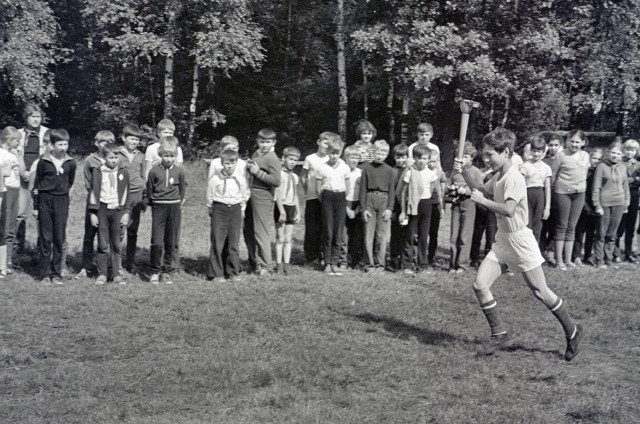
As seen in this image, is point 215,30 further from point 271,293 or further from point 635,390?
point 635,390

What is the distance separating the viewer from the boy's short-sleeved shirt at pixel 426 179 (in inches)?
427

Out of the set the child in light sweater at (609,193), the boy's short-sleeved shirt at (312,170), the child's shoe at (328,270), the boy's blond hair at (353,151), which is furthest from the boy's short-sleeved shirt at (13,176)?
the child in light sweater at (609,193)

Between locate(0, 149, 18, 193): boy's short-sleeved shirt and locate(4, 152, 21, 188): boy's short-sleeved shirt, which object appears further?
locate(4, 152, 21, 188): boy's short-sleeved shirt

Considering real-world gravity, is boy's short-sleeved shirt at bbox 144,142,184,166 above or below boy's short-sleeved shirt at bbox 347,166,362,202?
above

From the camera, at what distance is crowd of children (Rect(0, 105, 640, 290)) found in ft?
31.9

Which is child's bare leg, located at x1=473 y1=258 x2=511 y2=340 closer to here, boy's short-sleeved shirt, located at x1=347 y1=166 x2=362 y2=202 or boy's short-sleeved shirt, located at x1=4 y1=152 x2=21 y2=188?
boy's short-sleeved shirt, located at x1=347 y1=166 x2=362 y2=202

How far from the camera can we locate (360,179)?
434 inches

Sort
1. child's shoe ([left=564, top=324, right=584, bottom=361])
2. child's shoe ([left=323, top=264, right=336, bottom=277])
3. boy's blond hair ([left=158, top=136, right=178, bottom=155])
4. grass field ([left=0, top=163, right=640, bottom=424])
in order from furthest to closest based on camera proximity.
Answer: child's shoe ([left=323, top=264, right=336, bottom=277]) < boy's blond hair ([left=158, top=136, right=178, bottom=155]) < child's shoe ([left=564, top=324, right=584, bottom=361]) < grass field ([left=0, top=163, right=640, bottom=424])

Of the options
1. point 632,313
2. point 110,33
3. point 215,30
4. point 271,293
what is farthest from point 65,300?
point 110,33

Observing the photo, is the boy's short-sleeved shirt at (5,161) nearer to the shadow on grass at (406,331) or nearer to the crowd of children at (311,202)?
the crowd of children at (311,202)

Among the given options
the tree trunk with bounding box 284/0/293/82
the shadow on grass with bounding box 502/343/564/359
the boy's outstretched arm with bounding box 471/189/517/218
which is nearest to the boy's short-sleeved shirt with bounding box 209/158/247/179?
the boy's outstretched arm with bounding box 471/189/517/218

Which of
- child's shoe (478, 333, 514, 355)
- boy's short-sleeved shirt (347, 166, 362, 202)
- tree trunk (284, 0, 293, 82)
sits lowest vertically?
child's shoe (478, 333, 514, 355)

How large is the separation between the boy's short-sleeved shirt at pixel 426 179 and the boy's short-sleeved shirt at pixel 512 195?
3512 millimetres

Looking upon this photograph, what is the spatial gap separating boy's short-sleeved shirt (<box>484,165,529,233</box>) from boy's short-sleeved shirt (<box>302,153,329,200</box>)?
4113 millimetres
